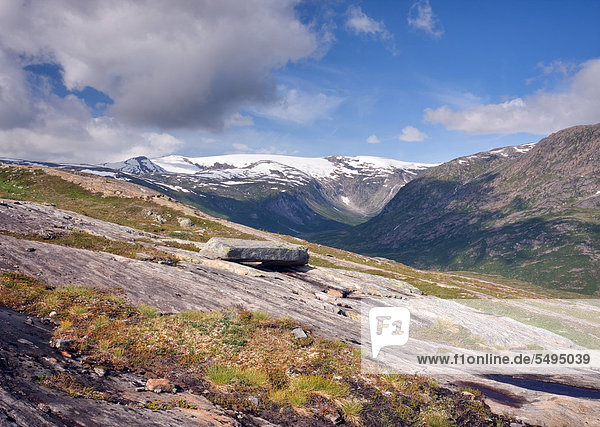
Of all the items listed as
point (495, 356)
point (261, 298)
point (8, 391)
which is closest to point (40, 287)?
point (8, 391)

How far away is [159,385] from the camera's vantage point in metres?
12.7

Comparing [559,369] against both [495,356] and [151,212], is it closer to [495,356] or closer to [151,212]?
[495,356]

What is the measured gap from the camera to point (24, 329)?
46.3ft

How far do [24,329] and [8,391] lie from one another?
6.70 meters

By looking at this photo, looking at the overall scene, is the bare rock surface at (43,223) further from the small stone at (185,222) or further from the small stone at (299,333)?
the small stone at (299,333)

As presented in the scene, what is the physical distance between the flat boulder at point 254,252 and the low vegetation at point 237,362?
14058 mm

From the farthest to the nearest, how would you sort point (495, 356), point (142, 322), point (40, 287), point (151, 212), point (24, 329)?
point (151, 212) < point (495, 356) < point (40, 287) < point (142, 322) < point (24, 329)

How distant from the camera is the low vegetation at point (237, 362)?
43.8ft

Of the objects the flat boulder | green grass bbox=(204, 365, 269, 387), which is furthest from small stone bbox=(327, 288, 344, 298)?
green grass bbox=(204, 365, 269, 387)

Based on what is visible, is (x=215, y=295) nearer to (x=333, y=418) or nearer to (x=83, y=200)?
(x=333, y=418)

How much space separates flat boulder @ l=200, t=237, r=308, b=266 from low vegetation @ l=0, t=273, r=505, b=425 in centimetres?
1406

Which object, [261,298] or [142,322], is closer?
[142,322]

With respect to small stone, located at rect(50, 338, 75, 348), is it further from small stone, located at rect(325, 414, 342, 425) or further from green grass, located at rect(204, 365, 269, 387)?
small stone, located at rect(325, 414, 342, 425)

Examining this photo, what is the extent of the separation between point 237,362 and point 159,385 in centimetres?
401
